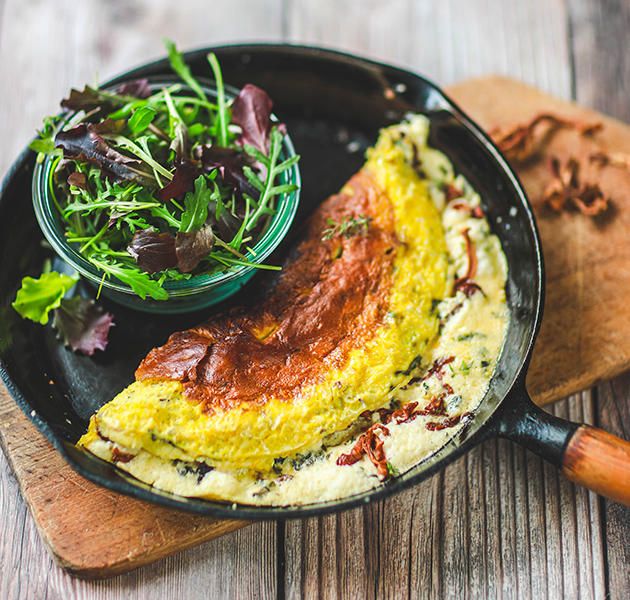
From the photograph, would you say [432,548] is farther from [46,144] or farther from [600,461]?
[46,144]

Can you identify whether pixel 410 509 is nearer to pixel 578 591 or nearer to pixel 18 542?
pixel 578 591

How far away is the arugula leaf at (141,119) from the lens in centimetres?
270

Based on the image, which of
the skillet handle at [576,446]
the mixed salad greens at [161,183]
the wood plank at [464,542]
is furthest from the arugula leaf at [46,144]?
the skillet handle at [576,446]

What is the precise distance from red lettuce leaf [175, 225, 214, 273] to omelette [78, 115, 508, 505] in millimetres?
303

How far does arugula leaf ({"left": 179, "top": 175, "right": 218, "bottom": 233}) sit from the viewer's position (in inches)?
101

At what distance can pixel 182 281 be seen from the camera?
267 centimetres

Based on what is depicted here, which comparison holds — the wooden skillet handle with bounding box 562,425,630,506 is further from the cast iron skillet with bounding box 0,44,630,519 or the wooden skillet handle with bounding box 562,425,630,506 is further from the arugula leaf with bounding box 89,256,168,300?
the arugula leaf with bounding box 89,256,168,300

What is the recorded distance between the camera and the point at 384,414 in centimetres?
263

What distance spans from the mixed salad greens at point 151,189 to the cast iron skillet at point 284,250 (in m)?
0.15

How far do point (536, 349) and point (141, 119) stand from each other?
5.72 feet

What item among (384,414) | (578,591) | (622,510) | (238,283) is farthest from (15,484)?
(622,510)

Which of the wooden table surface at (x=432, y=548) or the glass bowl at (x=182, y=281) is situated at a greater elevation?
the glass bowl at (x=182, y=281)

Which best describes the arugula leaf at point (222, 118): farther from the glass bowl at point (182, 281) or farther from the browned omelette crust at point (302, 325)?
the browned omelette crust at point (302, 325)

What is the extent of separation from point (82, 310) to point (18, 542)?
2.85 feet
